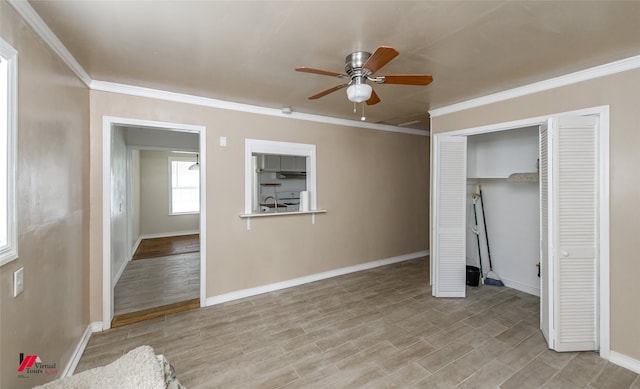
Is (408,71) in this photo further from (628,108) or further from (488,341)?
(488,341)

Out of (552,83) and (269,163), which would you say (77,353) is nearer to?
(269,163)

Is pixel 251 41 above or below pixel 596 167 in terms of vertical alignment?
above

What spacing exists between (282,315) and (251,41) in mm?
2675

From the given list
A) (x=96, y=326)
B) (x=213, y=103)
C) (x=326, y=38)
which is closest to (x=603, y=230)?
(x=326, y=38)

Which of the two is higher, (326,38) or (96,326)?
(326,38)

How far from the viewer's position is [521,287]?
364cm

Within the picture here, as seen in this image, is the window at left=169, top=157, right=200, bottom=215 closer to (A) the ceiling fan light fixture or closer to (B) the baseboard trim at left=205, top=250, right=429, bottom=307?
(B) the baseboard trim at left=205, top=250, right=429, bottom=307

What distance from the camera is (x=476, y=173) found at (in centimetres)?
408

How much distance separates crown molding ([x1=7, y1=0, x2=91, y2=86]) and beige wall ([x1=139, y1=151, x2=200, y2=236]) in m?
5.41

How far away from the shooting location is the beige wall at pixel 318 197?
289cm

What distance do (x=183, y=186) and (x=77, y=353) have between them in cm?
601

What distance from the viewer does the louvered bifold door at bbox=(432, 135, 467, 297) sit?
341 cm

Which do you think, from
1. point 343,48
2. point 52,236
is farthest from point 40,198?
point 343,48

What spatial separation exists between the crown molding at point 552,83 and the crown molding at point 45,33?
3809 mm
